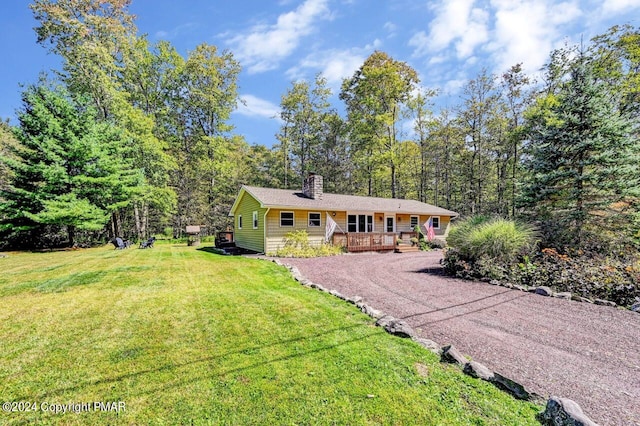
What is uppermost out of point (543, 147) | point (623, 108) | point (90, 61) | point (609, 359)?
point (90, 61)

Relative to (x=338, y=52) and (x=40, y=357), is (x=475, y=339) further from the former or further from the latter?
(x=338, y=52)

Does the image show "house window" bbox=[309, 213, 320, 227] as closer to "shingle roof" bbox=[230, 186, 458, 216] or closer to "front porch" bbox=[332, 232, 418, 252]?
"shingle roof" bbox=[230, 186, 458, 216]

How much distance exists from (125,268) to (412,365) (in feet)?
26.8

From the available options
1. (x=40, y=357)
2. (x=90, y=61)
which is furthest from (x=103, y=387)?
(x=90, y=61)

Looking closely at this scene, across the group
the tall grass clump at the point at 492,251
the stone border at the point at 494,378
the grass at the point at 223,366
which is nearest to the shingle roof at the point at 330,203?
the tall grass clump at the point at 492,251

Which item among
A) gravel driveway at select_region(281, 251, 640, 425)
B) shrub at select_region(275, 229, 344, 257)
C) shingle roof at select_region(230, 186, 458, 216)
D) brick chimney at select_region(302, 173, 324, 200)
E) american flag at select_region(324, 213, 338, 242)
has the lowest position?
gravel driveway at select_region(281, 251, 640, 425)

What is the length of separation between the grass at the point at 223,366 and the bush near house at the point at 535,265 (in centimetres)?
504

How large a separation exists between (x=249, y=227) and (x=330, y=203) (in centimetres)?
483

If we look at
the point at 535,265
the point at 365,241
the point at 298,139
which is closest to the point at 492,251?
the point at 535,265

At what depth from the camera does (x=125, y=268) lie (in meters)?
7.67

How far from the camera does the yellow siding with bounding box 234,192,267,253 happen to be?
44.2ft

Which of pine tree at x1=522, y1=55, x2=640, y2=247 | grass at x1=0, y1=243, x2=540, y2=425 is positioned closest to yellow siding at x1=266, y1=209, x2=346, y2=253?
grass at x1=0, y1=243, x2=540, y2=425

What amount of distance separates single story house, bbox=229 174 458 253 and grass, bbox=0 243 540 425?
8.24 m

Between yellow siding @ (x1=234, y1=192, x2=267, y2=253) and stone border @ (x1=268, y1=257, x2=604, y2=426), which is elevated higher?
yellow siding @ (x1=234, y1=192, x2=267, y2=253)
